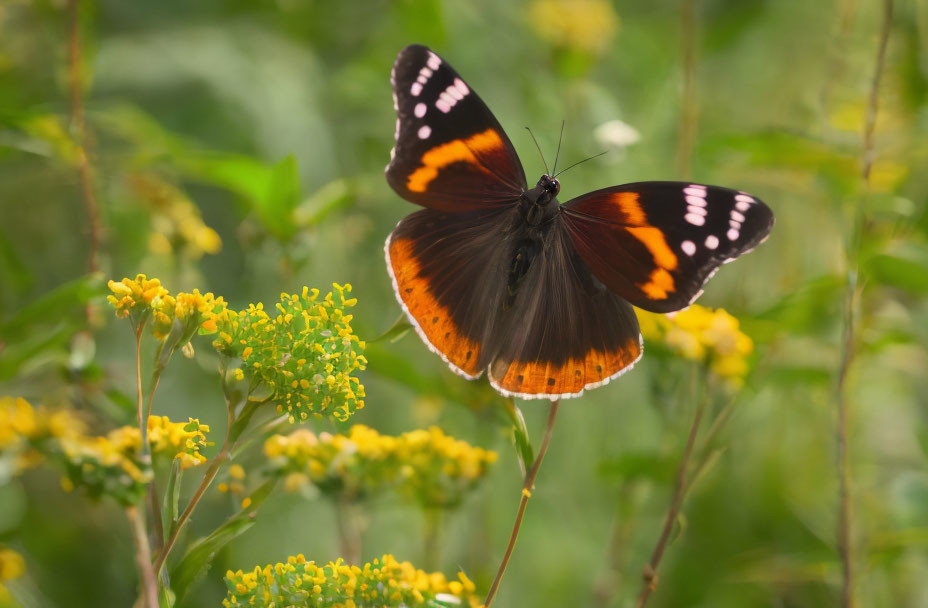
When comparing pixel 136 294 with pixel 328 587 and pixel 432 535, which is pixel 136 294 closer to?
pixel 328 587

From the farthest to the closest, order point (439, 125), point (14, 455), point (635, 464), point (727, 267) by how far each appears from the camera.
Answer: point (727, 267) → point (635, 464) → point (439, 125) → point (14, 455)

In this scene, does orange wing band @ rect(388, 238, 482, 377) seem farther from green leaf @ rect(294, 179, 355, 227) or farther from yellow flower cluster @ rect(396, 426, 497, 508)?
green leaf @ rect(294, 179, 355, 227)

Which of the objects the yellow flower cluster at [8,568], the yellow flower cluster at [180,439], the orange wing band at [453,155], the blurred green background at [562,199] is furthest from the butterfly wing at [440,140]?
the yellow flower cluster at [8,568]

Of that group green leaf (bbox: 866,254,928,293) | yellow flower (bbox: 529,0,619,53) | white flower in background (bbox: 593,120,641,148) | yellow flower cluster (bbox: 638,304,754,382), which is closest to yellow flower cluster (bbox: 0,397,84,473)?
yellow flower cluster (bbox: 638,304,754,382)

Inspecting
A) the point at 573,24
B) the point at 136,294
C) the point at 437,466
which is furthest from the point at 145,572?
the point at 573,24

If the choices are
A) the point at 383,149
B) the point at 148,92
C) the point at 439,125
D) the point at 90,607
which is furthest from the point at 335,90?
the point at 90,607

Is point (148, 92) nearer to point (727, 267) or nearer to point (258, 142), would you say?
point (258, 142)
